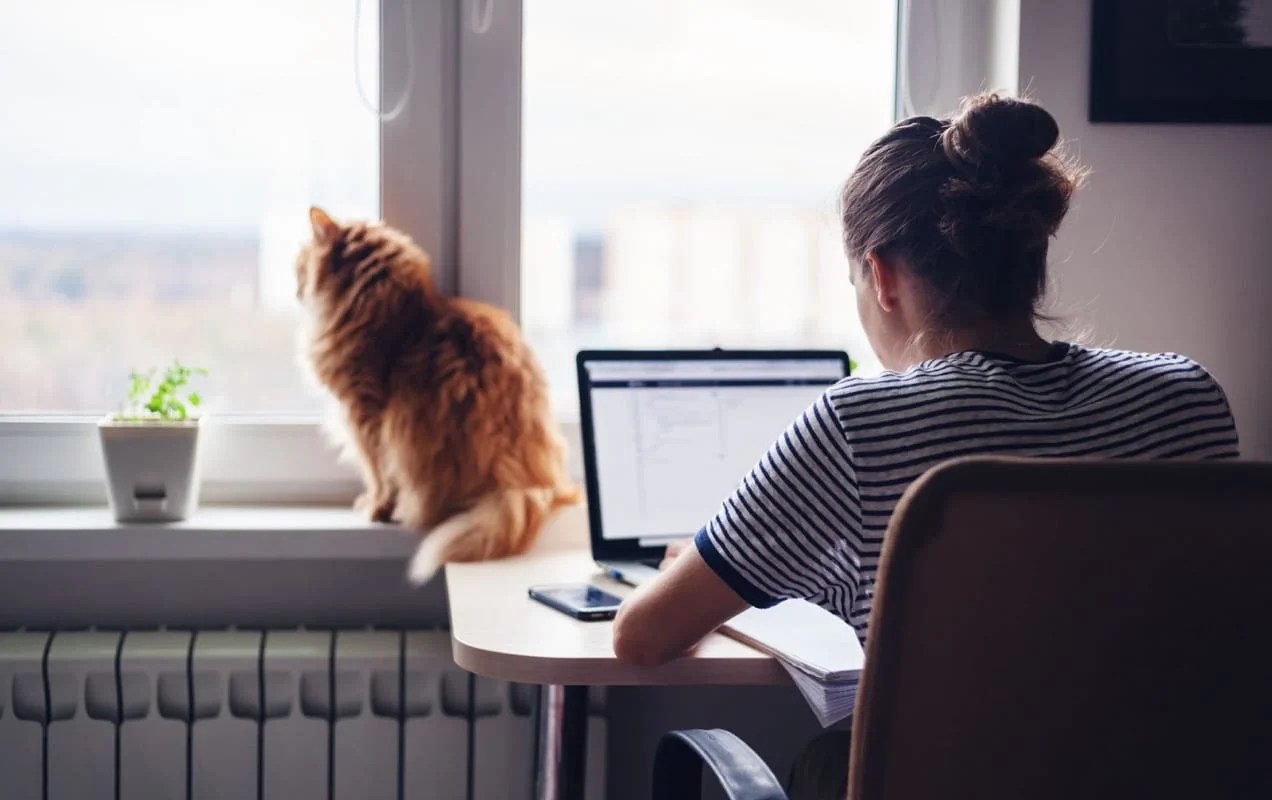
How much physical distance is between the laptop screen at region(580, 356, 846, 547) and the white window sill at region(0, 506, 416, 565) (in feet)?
1.06

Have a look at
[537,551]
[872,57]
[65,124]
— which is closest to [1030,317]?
[537,551]

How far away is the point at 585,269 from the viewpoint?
191 centimetres

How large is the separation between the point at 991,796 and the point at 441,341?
1.09m

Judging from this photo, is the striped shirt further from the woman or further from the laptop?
the laptop

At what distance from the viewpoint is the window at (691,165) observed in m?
1.88

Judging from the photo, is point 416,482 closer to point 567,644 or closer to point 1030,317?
point 567,644

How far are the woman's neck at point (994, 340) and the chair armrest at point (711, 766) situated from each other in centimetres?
40

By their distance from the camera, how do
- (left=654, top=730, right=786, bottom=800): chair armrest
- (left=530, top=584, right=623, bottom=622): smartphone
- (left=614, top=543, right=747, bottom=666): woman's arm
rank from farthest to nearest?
(left=530, top=584, right=623, bottom=622): smartphone, (left=614, top=543, right=747, bottom=666): woman's arm, (left=654, top=730, right=786, bottom=800): chair armrest

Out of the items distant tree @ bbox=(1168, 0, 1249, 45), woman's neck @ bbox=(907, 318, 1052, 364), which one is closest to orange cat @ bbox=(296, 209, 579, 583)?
woman's neck @ bbox=(907, 318, 1052, 364)

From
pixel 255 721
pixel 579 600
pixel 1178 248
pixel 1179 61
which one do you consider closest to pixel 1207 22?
pixel 1179 61

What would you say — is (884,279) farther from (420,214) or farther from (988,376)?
(420,214)

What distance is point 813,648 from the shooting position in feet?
3.92

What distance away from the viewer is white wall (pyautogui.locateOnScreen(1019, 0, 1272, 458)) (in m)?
1.81

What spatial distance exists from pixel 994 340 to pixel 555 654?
510mm
